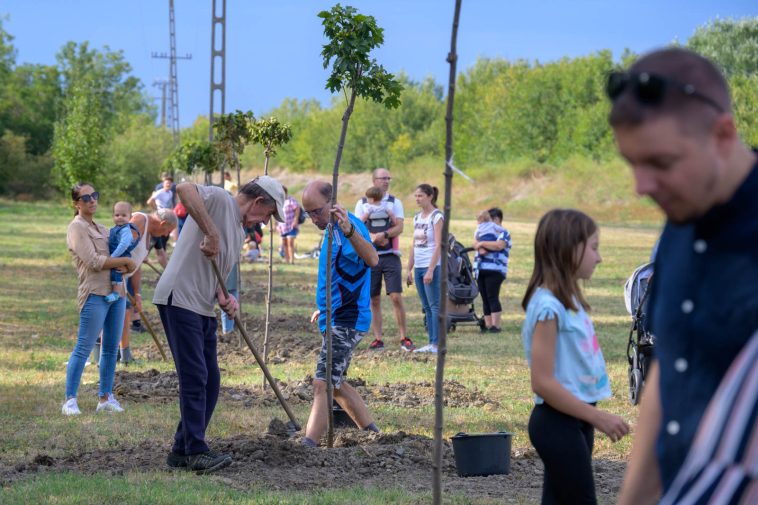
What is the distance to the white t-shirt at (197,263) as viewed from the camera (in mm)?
6664

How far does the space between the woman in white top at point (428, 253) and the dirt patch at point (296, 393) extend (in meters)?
2.49

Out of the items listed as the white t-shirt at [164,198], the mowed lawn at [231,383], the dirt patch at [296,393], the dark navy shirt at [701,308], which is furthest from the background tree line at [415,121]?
the dark navy shirt at [701,308]

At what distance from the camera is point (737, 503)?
2098 mm

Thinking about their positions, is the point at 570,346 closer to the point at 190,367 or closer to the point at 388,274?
the point at 190,367

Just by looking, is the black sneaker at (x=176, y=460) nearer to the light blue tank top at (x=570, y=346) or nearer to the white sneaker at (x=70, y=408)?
the white sneaker at (x=70, y=408)

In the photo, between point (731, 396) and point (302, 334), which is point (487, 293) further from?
point (731, 396)

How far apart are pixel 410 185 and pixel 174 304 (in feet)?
267

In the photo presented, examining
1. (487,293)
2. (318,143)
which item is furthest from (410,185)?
(487,293)

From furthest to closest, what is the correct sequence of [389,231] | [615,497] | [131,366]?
[389,231] < [131,366] < [615,497]

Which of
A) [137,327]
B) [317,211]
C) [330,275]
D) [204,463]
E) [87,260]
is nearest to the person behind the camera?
[204,463]

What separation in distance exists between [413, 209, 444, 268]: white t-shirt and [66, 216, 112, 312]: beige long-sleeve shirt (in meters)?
5.03

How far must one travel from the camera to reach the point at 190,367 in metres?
6.69

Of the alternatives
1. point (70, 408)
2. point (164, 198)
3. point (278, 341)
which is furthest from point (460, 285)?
→ point (164, 198)

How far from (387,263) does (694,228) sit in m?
11.2
